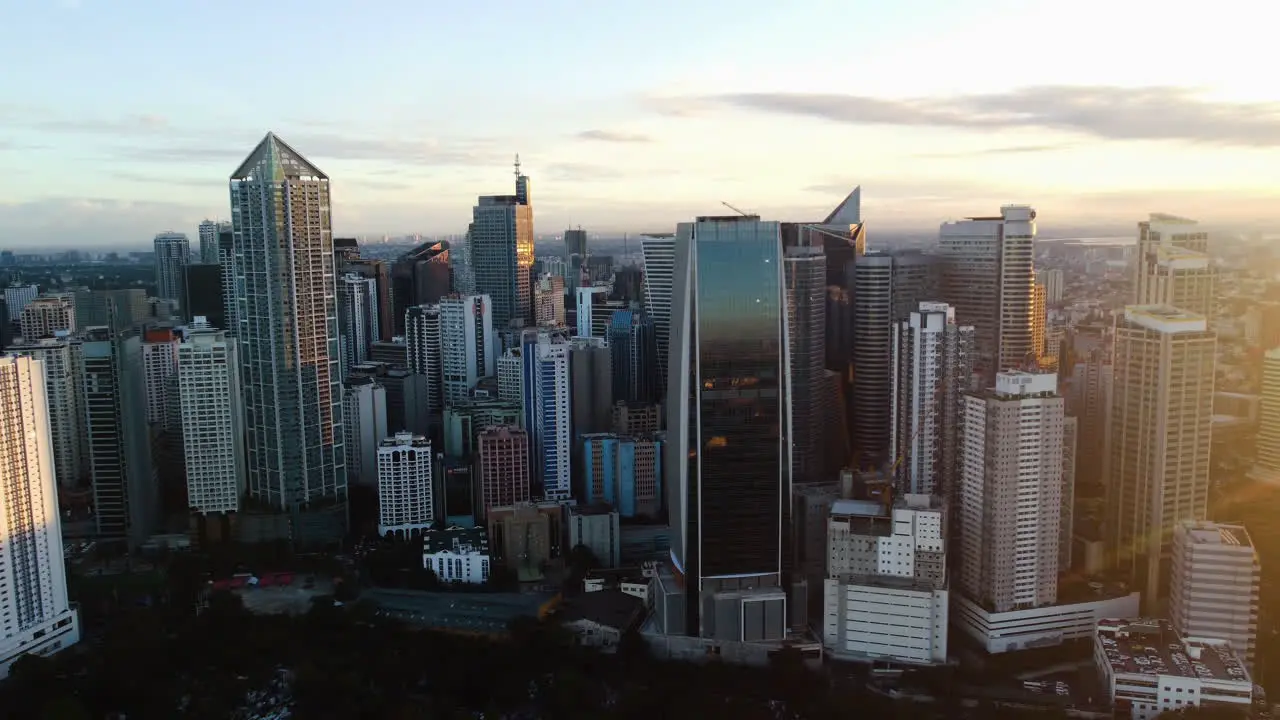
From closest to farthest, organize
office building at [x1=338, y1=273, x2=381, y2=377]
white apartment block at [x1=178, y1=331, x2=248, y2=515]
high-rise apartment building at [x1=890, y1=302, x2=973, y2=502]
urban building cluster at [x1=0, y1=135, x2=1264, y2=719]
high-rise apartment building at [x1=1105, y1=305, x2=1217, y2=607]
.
→ 1. urban building cluster at [x1=0, y1=135, x2=1264, y2=719]
2. high-rise apartment building at [x1=1105, y1=305, x2=1217, y2=607]
3. high-rise apartment building at [x1=890, y1=302, x2=973, y2=502]
4. white apartment block at [x1=178, y1=331, x2=248, y2=515]
5. office building at [x1=338, y1=273, x2=381, y2=377]

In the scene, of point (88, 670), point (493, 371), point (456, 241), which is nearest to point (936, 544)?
point (88, 670)

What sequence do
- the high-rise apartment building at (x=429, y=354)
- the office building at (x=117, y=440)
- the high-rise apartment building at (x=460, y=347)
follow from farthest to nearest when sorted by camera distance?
the high-rise apartment building at (x=429, y=354), the high-rise apartment building at (x=460, y=347), the office building at (x=117, y=440)

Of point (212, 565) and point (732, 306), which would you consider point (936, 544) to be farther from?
point (212, 565)

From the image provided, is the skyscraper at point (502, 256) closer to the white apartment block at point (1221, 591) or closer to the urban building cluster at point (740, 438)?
the urban building cluster at point (740, 438)

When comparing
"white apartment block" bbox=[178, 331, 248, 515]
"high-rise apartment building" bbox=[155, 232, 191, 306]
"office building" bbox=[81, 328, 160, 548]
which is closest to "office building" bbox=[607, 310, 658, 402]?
"white apartment block" bbox=[178, 331, 248, 515]

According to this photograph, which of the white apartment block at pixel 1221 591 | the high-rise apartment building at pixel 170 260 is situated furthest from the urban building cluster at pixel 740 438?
the high-rise apartment building at pixel 170 260

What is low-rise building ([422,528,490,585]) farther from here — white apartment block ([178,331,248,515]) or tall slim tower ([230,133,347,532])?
white apartment block ([178,331,248,515])
